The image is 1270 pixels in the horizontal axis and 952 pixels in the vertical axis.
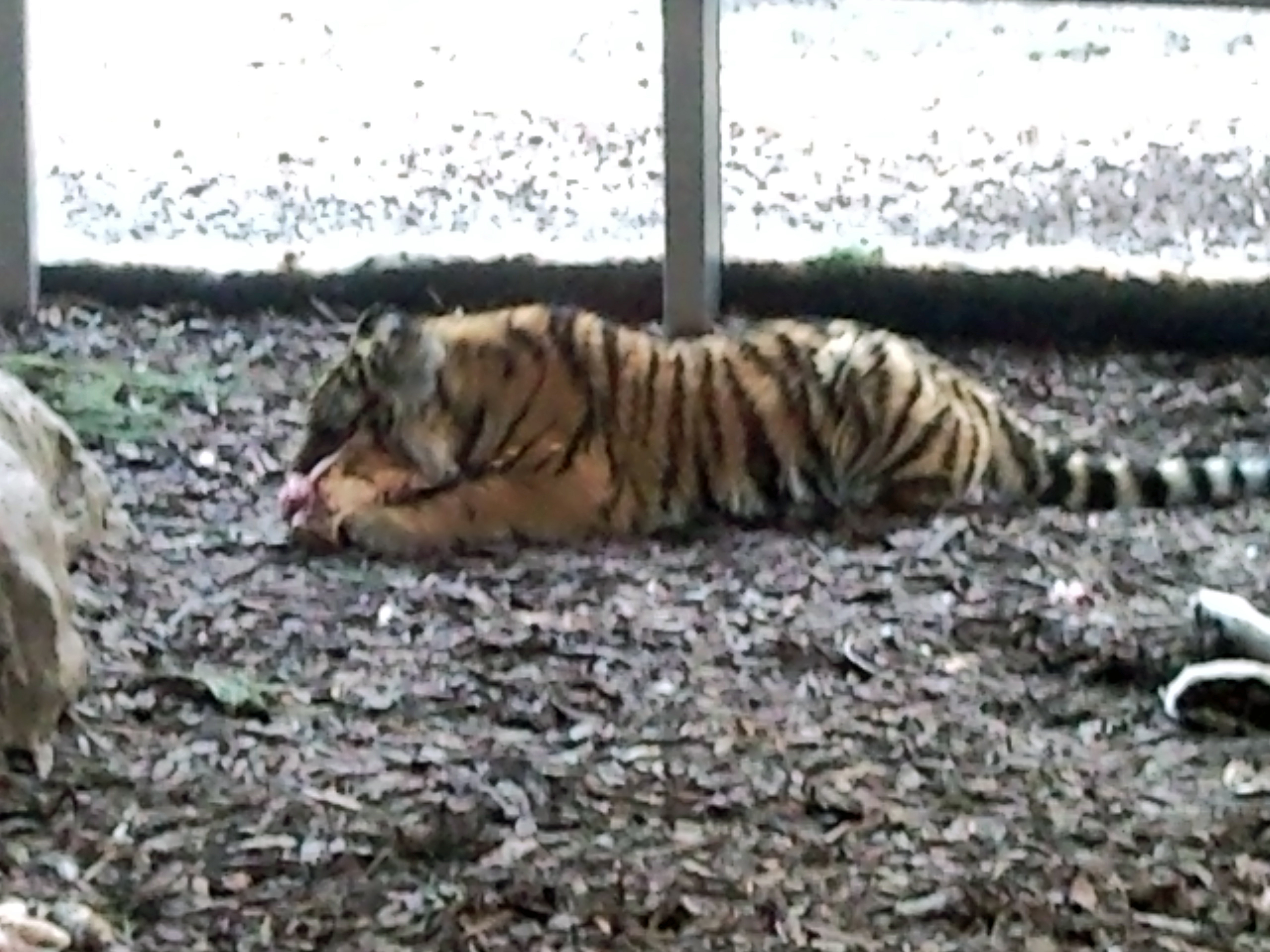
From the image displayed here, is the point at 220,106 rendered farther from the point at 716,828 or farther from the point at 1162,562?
the point at 716,828

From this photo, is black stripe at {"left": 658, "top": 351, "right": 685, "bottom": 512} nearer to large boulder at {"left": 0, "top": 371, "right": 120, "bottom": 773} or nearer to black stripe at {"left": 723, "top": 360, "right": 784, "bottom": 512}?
black stripe at {"left": 723, "top": 360, "right": 784, "bottom": 512}

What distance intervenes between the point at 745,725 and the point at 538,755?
33 centimetres

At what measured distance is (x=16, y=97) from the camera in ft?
17.8

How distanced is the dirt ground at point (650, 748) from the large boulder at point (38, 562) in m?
0.06

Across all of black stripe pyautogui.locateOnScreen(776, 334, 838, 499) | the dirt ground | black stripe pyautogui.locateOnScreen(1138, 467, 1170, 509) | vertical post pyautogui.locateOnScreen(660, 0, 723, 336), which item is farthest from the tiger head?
black stripe pyautogui.locateOnScreen(1138, 467, 1170, 509)

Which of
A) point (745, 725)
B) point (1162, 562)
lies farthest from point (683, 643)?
point (1162, 562)

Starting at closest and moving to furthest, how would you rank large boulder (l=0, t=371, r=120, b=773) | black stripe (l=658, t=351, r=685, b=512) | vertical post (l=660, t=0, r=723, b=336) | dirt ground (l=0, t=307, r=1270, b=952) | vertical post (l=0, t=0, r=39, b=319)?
dirt ground (l=0, t=307, r=1270, b=952), large boulder (l=0, t=371, r=120, b=773), black stripe (l=658, t=351, r=685, b=512), vertical post (l=660, t=0, r=723, b=336), vertical post (l=0, t=0, r=39, b=319)

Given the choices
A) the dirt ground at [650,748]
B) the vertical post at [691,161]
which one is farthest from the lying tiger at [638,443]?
the vertical post at [691,161]

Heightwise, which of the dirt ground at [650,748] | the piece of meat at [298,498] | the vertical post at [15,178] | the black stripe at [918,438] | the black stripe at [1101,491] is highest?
the vertical post at [15,178]

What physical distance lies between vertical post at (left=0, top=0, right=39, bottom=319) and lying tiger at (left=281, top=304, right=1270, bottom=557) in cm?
147

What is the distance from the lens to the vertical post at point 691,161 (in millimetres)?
5180

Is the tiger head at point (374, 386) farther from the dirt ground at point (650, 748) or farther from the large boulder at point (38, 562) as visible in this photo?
the large boulder at point (38, 562)

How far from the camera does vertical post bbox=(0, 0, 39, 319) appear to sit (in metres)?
5.38

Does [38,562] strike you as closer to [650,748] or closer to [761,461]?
[650,748]
